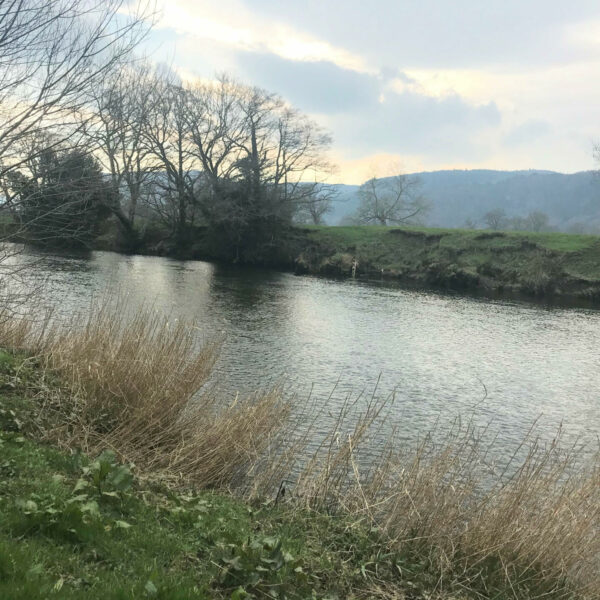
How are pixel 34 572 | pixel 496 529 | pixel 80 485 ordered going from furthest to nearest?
pixel 496 529
pixel 80 485
pixel 34 572

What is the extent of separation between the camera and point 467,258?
51.8 metres

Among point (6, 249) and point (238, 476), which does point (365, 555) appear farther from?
point (6, 249)

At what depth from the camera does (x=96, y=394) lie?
9727 mm

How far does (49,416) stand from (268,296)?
25.6 meters

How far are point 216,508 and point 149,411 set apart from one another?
120 inches

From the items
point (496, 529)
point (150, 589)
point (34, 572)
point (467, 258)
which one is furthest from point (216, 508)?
point (467, 258)

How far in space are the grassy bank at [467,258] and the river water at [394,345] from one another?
946 centimetres

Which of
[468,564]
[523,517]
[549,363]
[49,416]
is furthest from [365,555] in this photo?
[549,363]

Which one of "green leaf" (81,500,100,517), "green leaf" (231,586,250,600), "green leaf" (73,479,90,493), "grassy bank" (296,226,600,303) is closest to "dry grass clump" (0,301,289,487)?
"green leaf" (73,479,90,493)

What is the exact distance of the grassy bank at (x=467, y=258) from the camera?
46281mm

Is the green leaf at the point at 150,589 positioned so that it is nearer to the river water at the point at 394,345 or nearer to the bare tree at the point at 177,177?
the river water at the point at 394,345

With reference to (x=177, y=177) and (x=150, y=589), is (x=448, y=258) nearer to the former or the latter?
(x=177, y=177)

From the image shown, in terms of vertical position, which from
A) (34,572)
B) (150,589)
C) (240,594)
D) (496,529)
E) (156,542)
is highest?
(34,572)

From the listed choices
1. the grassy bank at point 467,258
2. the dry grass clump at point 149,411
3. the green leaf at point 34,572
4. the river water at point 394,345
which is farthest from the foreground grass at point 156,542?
the grassy bank at point 467,258
